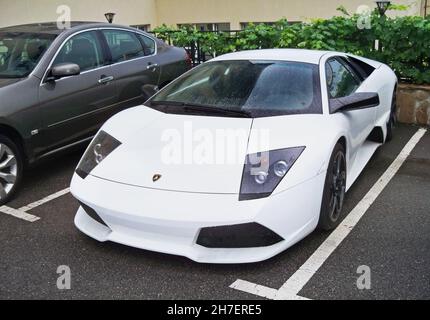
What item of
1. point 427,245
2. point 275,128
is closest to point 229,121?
point 275,128

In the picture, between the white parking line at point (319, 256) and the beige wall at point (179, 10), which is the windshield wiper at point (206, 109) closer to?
the white parking line at point (319, 256)

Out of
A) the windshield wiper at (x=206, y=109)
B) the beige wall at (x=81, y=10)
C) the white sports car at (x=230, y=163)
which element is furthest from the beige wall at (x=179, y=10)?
the white sports car at (x=230, y=163)

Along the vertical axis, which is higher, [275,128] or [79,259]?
[275,128]

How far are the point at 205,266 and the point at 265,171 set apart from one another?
28.4 inches

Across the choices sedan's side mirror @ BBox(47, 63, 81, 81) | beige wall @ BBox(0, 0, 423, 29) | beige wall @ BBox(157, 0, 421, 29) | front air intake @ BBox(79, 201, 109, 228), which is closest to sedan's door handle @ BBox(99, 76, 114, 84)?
sedan's side mirror @ BBox(47, 63, 81, 81)

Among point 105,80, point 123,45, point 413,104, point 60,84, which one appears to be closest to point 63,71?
point 60,84

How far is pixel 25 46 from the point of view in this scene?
→ 193 inches

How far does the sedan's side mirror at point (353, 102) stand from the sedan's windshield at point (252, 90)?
0.46 feet

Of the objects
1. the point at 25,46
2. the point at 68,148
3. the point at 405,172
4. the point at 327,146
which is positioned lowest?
the point at 405,172

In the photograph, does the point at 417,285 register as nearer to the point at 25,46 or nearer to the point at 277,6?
the point at 25,46

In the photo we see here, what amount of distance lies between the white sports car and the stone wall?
9.77ft

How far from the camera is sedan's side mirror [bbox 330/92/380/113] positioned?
12.8ft

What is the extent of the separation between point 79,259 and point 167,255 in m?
0.59

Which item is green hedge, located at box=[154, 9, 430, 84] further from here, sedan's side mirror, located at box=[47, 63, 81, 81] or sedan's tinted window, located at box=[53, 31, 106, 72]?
sedan's side mirror, located at box=[47, 63, 81, 81]
